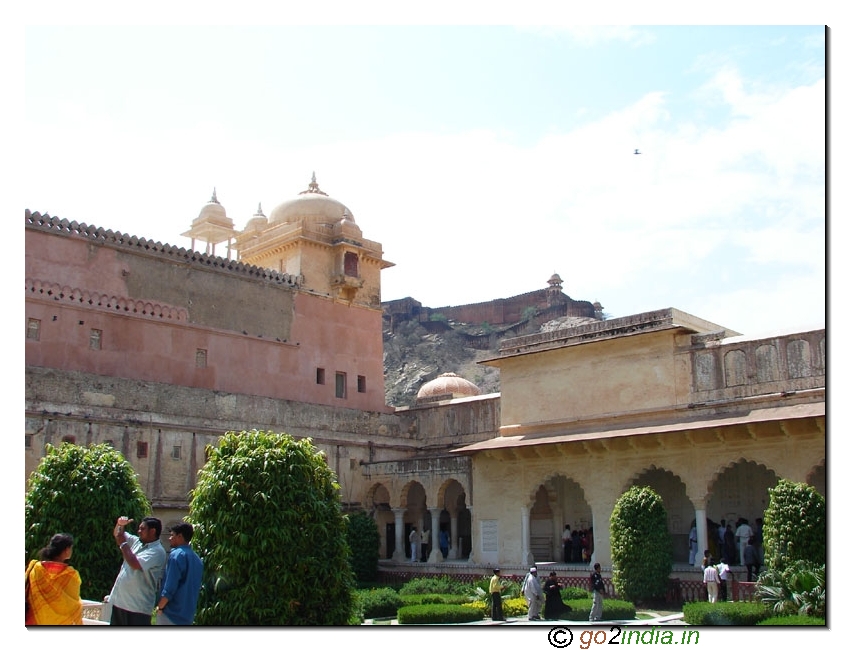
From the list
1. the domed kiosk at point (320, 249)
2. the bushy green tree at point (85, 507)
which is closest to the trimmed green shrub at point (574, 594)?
the bushy green tree at point (85, 507)

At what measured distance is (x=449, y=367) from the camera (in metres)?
59.1

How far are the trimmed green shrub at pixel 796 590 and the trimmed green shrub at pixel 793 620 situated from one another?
12.8 inches

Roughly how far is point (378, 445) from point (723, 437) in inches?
451

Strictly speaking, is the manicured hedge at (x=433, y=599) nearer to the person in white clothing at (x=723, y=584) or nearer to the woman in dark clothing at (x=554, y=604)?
the woman in dark clothing at (x=554, y=604)

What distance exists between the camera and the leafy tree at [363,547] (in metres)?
22.2

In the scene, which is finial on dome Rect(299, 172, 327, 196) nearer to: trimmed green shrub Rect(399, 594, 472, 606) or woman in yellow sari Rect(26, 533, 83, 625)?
trimmed green shrub Rect(399, 594, 472, 606)

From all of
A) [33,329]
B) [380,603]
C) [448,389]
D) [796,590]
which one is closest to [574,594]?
[380,603]

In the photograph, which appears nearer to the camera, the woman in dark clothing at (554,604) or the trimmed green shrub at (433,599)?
the woman in dark clothing at (554,604)

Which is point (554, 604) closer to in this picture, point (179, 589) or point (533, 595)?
point (533, 595)

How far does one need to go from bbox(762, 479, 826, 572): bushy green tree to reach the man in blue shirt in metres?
10.2

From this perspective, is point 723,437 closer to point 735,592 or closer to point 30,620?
point 735,592

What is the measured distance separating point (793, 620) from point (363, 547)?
12036 mm

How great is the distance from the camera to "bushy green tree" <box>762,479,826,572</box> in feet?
47.9
